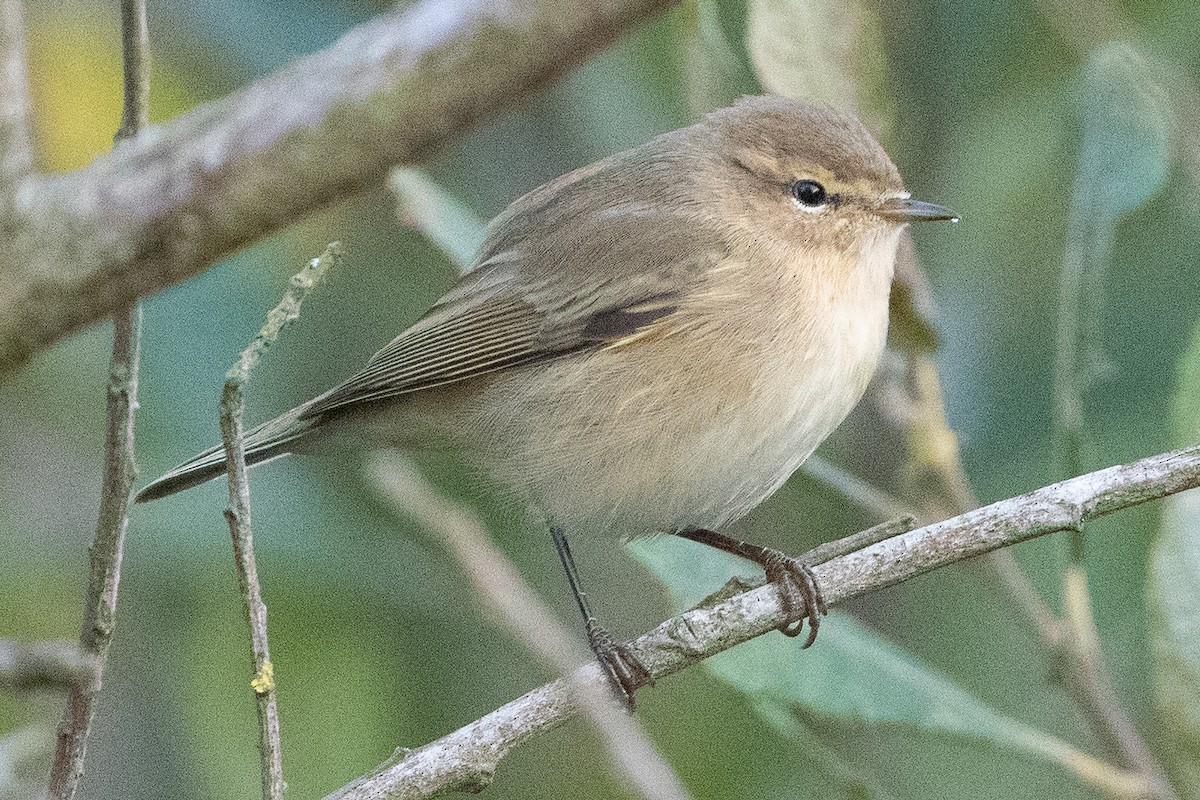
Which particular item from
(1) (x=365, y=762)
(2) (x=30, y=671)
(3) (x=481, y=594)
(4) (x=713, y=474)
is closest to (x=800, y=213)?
(4) (x=713, y=474)

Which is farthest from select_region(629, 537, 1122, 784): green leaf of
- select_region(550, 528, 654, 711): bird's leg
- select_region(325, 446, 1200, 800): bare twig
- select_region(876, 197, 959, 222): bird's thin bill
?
select_region(876, 197, 959, 222): bird's thin bill

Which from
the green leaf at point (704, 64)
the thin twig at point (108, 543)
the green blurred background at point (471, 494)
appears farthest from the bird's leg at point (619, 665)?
the green leaf at point (704, 64)

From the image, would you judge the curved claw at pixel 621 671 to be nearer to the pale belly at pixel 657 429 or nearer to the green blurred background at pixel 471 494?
the pale belly at pixel 657 429

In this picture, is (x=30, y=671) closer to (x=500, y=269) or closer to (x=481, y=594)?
(x=481, y=594)

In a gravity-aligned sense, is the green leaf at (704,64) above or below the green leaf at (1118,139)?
above

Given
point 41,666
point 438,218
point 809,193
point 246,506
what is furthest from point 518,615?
point 809,193

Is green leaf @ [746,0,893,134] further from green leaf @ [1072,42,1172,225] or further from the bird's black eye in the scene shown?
green leaf @ [1072,42,1172,225]
